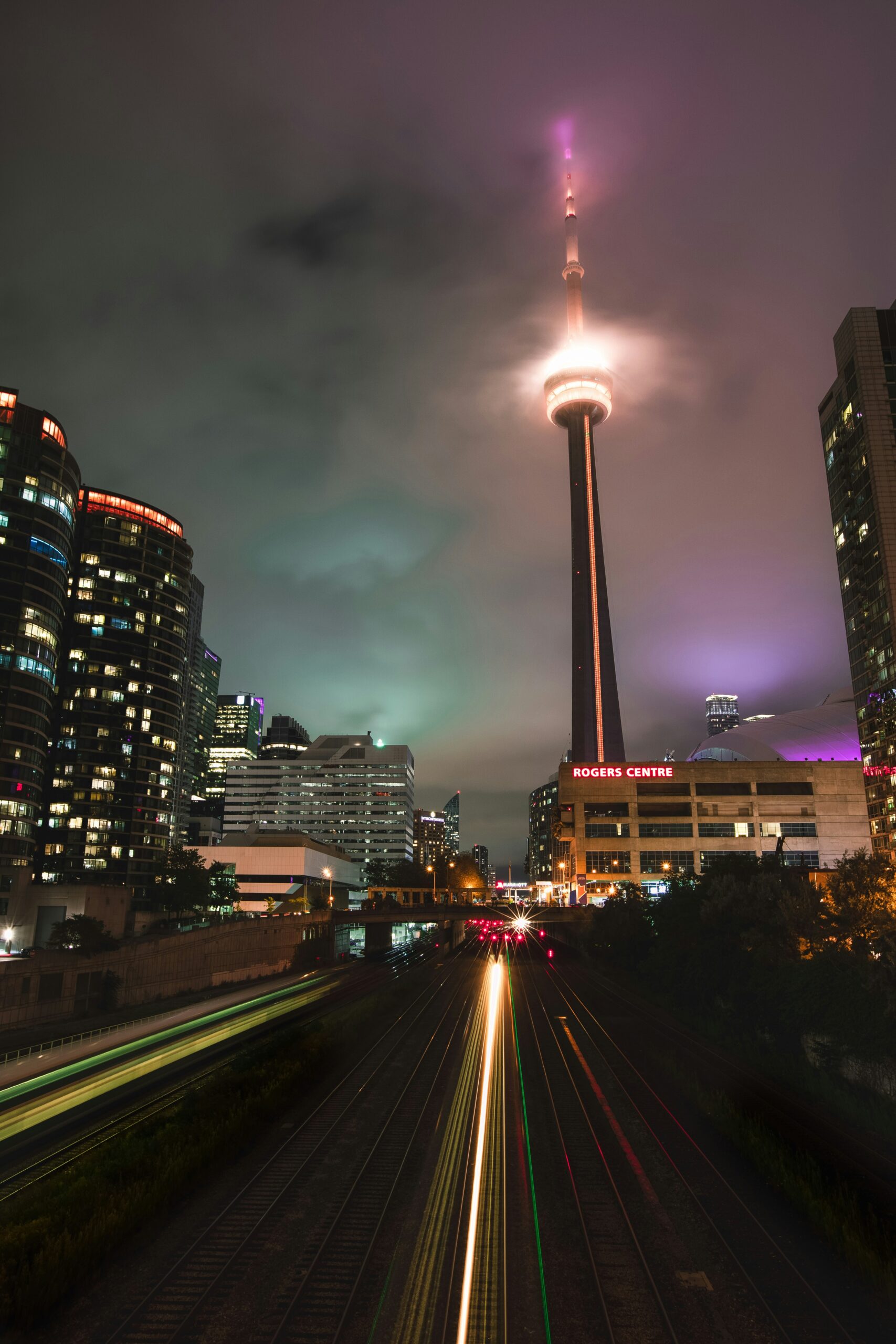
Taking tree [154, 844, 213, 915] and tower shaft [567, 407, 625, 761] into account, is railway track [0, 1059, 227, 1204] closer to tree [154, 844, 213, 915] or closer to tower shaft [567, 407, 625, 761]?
tree [154, 844, 213, 915]

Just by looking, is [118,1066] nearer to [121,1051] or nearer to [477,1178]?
[121,1051]

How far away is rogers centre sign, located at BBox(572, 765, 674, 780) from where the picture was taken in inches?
5851

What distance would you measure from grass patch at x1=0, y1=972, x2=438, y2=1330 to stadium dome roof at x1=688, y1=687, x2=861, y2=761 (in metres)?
149

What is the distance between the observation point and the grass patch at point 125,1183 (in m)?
18.7

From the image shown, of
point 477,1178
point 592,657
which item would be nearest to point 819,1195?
point 477,1178

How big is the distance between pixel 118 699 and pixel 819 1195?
565ft

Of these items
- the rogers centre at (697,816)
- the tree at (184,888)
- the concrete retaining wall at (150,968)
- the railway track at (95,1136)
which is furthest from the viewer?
the rogers centre at (697,816)

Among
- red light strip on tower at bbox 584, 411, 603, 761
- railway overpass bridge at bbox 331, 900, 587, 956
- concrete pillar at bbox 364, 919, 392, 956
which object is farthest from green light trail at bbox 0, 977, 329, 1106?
red light strip on tower at bbox 584, 411, 603, 761

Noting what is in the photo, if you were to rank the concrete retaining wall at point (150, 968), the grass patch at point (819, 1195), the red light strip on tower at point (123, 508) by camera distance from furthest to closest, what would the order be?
the red light strip on tower at point (123, 508) < the concrete retaining wall at point (150, 968) < the grass patch at point (819, 1195)

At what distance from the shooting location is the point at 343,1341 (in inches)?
656

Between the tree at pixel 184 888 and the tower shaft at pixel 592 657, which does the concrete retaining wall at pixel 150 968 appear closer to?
the tree at pixel 184 888

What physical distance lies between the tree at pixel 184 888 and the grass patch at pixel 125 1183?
3944 inches

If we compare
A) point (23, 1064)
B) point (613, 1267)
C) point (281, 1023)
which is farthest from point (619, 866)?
point (613, 1267)

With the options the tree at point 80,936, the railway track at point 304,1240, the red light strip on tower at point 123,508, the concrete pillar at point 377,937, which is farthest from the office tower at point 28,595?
the railway track at point 304,1240
